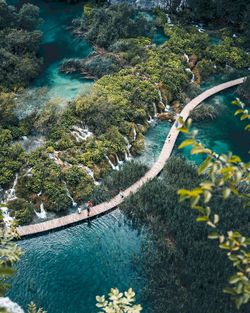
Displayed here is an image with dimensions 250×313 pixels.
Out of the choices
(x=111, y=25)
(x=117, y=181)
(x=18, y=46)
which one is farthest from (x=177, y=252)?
(x=111, y=25)

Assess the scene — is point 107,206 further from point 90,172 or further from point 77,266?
point 77,266

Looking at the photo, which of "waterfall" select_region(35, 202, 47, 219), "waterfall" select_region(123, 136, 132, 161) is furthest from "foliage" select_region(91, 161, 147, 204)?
"waterfall" select_region(35, 202, 47, 219)

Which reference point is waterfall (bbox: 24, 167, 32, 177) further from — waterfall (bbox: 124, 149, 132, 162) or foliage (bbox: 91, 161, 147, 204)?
waterfall (bbox: 124, 149, 132, 162)

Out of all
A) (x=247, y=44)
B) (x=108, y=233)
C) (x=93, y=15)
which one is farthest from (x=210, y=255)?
(x=93, y=15)

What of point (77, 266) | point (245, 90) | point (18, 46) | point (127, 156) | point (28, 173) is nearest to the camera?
point (77, 266)

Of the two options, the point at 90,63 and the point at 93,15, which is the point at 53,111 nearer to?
the point at 90,63
